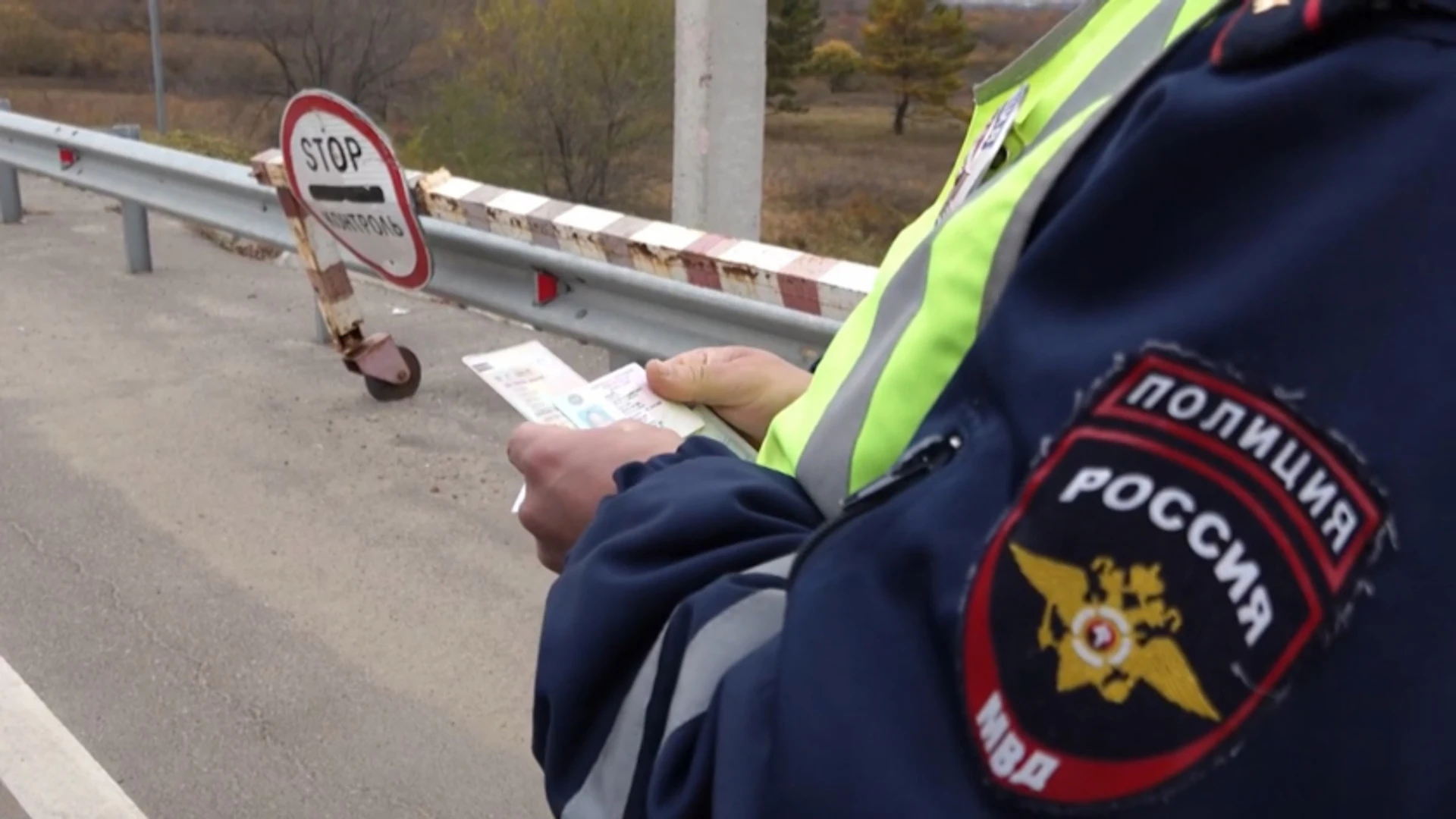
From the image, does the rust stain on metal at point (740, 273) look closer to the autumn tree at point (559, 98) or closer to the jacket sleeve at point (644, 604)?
the jacket sleeve at point (644, 604)

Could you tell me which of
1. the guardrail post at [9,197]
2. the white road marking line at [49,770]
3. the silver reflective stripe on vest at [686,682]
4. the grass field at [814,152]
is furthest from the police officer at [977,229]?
the grass field at [814,152]

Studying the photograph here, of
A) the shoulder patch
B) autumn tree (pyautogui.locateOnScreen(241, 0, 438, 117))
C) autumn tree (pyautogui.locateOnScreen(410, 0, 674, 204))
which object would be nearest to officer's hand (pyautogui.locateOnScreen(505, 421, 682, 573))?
the shoulder patch

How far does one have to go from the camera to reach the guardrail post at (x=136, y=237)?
25.4 feet

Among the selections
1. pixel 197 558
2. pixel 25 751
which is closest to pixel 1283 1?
pixel 25 751

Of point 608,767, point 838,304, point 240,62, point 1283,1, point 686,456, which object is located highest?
point 1283,1

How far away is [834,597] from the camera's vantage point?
919mm

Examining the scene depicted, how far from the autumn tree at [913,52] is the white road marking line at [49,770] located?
26.7 meters

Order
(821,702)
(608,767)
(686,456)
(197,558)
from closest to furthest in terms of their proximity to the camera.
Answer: (821,702) → (608,767) → (686,456) → (197,558)

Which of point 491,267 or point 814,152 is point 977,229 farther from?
point 814,152

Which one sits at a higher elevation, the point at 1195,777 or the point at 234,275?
the point at 1195,777

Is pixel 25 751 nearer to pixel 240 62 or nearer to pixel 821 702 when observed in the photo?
pixel 821 702

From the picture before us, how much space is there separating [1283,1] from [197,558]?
4028mm

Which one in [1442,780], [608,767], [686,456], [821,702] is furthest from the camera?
[686,456]

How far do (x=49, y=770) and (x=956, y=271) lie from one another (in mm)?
2954
